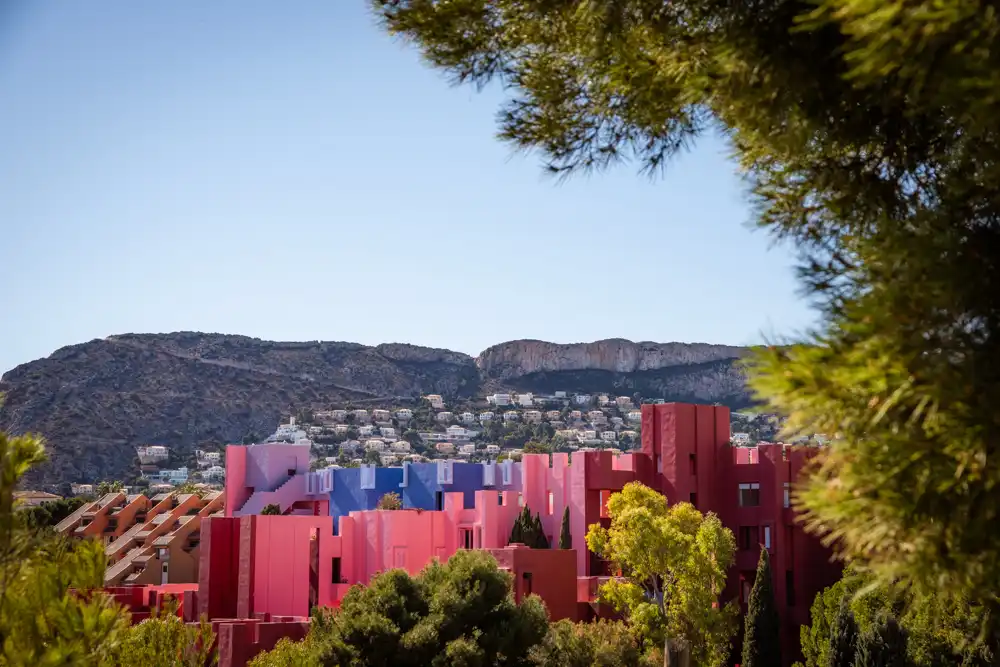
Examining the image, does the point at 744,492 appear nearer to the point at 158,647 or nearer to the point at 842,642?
→ the point at 842,642

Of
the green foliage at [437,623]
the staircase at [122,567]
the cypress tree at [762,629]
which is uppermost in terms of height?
the green foliage at [437,623]

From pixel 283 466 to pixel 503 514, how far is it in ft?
62.8

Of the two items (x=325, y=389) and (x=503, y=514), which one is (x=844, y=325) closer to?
(x=503, y=514)

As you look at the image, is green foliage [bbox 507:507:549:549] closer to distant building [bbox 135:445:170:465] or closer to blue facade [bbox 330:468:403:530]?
blue facade [bbox 330:468:403:530]

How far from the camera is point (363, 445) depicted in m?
133

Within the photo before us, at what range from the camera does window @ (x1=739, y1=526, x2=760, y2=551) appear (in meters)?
38.1

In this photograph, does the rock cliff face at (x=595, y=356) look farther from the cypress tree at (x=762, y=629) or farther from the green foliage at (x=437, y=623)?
the green foliage at (x=437, y=623)

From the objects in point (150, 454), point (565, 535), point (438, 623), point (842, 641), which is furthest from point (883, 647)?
point (150, 454)

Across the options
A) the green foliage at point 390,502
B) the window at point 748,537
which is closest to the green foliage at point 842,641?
the window at point 748,537

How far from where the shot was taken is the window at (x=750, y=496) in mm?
38656

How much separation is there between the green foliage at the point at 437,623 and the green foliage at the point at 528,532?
46.5 feet

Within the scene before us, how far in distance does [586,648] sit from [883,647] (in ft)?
21.4

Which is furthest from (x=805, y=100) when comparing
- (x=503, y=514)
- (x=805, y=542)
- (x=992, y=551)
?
(x=503, y=514)

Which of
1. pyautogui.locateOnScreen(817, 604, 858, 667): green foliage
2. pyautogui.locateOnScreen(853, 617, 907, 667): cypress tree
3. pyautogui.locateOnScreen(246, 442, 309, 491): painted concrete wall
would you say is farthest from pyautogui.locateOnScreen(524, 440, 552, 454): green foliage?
pyautogui.locateOnScreen(853, 617, 907, 667): cypress tree
